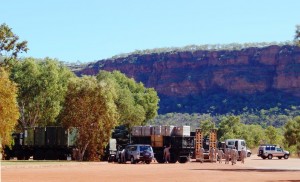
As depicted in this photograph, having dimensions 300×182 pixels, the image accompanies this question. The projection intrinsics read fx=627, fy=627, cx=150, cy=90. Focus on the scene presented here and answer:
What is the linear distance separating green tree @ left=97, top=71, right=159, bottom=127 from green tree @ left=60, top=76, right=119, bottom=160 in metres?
24.5

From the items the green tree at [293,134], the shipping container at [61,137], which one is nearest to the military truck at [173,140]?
the shipping container at [61,137]

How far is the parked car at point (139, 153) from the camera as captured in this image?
50906mm

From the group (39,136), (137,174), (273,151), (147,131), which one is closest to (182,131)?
(147,131)

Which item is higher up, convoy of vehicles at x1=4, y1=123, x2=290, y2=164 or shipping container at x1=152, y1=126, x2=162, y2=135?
shipping container at x1=152, y1=126, x2=162, y2=135

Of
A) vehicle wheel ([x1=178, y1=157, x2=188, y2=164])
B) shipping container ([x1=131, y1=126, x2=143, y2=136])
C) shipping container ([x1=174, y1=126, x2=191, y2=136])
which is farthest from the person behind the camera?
shipping container ([x1=131, y1=126, x2=143, y2=136])

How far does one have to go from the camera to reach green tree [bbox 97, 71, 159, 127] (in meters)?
85.5

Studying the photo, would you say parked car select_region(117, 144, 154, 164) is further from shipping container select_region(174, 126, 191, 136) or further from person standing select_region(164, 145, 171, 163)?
shipping container select_region(174, 126, 191, 136)

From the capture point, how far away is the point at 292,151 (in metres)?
118

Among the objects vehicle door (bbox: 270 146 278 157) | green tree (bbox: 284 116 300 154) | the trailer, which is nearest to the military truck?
the trailer

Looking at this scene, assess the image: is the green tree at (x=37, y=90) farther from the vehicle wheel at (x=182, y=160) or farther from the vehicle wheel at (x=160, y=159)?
the vehicle wheel at (x=182, y=160)

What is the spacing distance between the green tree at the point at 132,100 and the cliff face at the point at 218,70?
8214 cm

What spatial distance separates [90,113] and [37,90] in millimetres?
23804

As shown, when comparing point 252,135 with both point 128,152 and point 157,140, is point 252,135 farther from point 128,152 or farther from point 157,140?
point 128,152


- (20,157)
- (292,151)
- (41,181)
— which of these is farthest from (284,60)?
(41,181)
